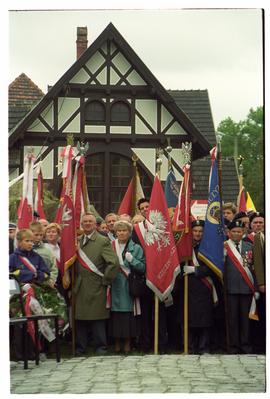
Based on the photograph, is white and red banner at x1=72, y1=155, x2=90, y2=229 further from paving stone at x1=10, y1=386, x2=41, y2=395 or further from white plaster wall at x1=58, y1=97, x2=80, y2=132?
white plaster wall at x1=58, y1=97, x2=80, y2=132

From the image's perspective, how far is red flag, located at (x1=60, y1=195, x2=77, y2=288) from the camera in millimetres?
11367

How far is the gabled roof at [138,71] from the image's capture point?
21.7 m

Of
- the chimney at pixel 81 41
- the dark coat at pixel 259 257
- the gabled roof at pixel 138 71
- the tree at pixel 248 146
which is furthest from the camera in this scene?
the chimney at pixel 81 41

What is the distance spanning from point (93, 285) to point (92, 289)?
4 cm

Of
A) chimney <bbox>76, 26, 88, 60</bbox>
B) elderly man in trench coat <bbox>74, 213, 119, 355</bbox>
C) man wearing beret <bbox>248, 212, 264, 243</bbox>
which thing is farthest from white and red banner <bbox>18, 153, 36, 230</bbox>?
chimney <bbox>76, 26, 88, 60</bbox>

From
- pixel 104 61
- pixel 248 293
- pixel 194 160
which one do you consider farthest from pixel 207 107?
pixel 248 293

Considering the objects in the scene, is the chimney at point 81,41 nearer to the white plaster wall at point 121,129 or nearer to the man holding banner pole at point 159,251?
the white plaster wall at point 121,129

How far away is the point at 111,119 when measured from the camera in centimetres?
2244

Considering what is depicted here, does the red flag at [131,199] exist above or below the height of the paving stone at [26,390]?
above

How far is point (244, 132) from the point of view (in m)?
27.8

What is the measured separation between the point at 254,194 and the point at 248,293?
6.53m

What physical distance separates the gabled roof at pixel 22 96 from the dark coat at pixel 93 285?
40.7 ft

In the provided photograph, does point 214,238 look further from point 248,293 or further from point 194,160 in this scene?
point 194,160

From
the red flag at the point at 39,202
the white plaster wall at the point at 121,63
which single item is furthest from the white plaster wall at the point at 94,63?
the red flag at the point at 39,202
